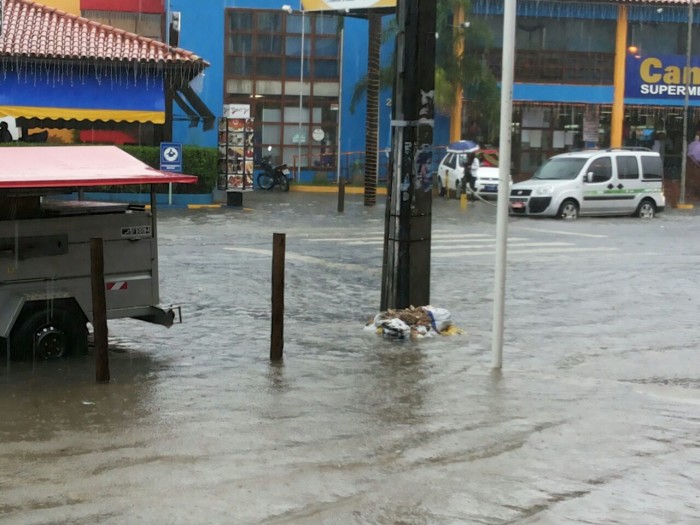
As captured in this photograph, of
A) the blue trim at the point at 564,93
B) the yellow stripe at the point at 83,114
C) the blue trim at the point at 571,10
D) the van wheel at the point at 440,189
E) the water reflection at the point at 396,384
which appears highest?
the blue trim at the point at 571,10

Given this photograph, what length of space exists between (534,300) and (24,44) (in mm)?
17939

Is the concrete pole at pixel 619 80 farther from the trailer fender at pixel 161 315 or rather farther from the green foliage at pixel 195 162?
the trailer fender at pixel 161 315

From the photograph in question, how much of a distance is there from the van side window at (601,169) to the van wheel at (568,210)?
85 cm

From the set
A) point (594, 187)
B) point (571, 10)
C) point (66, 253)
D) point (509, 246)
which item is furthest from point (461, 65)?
point (66, 253)

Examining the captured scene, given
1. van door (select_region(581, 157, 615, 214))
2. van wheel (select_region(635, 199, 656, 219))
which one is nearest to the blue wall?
van door (select_region(581, 157, 615, 214))

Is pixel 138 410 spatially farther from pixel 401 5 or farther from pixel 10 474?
pixel 401 5

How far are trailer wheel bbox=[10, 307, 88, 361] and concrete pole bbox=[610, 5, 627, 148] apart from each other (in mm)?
33407

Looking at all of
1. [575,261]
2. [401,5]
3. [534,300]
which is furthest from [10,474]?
[575,261]

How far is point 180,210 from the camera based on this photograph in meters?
26.7

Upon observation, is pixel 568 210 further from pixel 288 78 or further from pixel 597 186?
pixel 288 78

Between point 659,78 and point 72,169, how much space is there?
34868 millimetres

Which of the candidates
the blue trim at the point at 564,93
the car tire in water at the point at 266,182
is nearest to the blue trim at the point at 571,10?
the blue trim at the point at 564,93

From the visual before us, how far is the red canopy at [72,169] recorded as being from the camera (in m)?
7.97

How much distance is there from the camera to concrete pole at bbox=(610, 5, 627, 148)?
39281 mm
